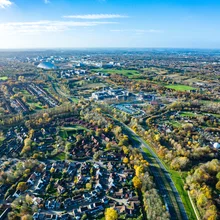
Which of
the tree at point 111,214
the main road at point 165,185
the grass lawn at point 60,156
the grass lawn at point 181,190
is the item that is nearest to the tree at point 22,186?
the grass lawn at point 60,156

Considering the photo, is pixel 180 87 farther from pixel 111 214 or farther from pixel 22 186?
pixel 22 186

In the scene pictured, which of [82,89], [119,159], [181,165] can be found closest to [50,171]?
[119,159]

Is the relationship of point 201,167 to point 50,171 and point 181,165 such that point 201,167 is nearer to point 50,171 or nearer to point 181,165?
point 181,165

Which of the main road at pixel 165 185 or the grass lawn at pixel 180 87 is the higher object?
the grass lawn at pixel 180 87

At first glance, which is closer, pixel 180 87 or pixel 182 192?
pixel 182 192

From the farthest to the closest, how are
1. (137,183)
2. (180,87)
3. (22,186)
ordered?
(180,87), (137,183), (22,186)

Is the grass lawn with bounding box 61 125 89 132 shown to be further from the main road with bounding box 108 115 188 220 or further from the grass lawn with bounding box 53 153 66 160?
the main road with bounding box 108 115 188 220

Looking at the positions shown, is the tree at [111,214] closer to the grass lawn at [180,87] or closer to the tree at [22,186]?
the tree at [22,186]

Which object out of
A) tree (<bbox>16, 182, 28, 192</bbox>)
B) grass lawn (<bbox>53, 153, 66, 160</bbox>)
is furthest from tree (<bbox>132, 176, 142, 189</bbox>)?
tree (<bbox>16, 182, 28, 192</bbox>)

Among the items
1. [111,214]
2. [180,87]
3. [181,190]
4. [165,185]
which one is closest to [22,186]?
[111,214]
